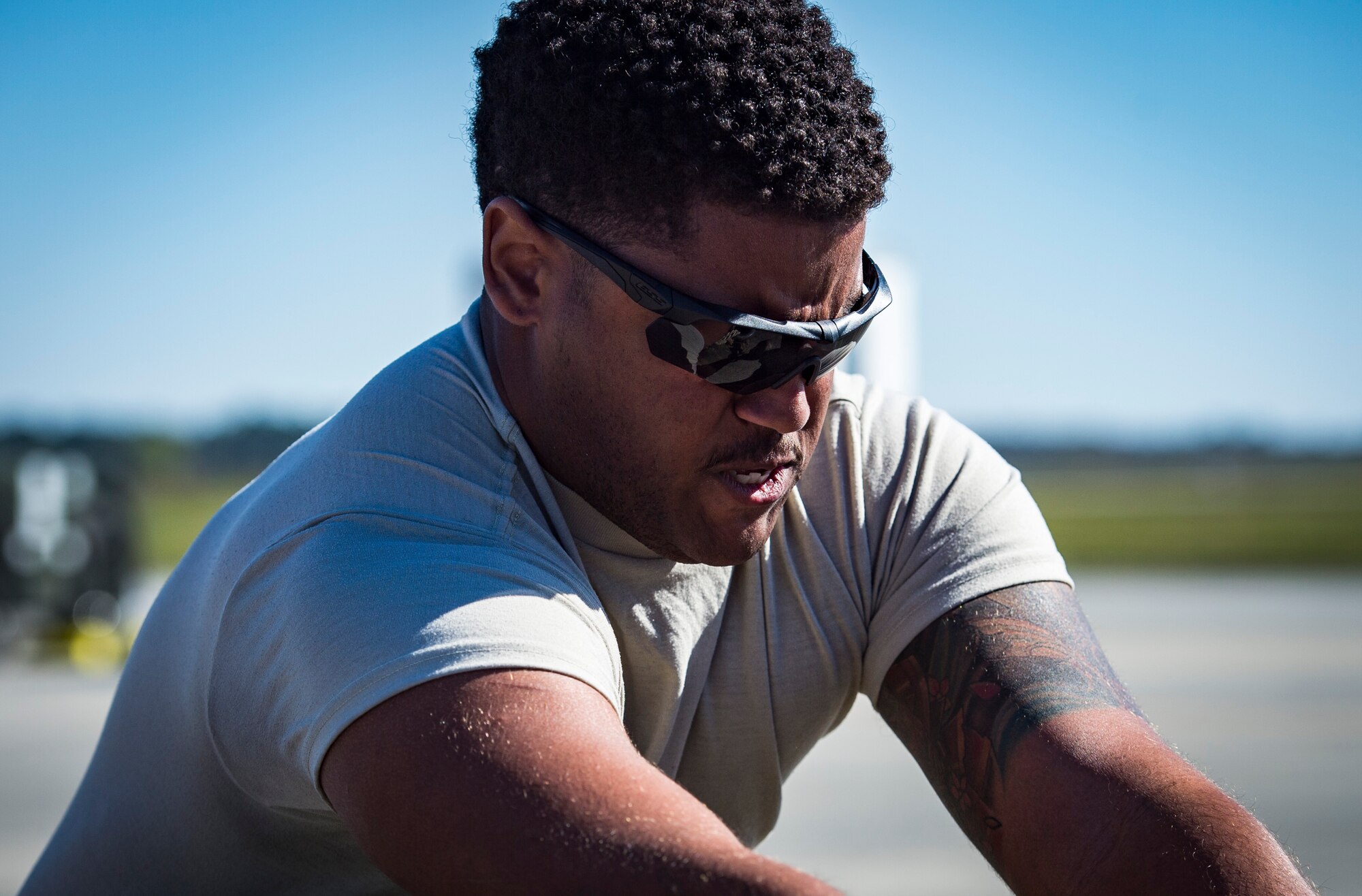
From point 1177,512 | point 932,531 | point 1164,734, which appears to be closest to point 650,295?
point 932,531

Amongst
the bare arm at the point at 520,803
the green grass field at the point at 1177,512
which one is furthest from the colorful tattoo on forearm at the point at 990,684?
the green grass field at the point at 1177,512

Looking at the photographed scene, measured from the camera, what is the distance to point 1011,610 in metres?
1.92

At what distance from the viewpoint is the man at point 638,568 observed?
1.45 meters

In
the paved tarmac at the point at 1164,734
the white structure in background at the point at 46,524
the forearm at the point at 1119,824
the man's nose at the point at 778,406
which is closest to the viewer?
the forearm at the point at 1119,824

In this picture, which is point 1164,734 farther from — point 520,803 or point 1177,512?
point 1177,512

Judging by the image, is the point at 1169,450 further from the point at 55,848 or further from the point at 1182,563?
the point at 55,848

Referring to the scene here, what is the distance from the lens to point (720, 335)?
5.53 feet

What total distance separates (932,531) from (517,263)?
2.62ft

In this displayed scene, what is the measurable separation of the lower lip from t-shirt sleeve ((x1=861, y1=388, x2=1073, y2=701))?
0.68 ft

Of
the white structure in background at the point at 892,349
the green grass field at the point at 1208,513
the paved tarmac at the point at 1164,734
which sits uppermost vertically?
the white structure in background at the point at 892,349

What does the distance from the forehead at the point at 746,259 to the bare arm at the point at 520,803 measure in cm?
60

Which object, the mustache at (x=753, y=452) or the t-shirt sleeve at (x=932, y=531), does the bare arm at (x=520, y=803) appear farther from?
the t-shirt sleeve at (x=932, y=531)

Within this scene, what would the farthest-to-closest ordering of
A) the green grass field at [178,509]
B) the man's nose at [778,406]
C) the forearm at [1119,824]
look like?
the green grass field at [178,509], the man's nose at [778,406], the forearm at [1119,824]

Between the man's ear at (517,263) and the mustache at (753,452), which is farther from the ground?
the man's ear at (517,263)
